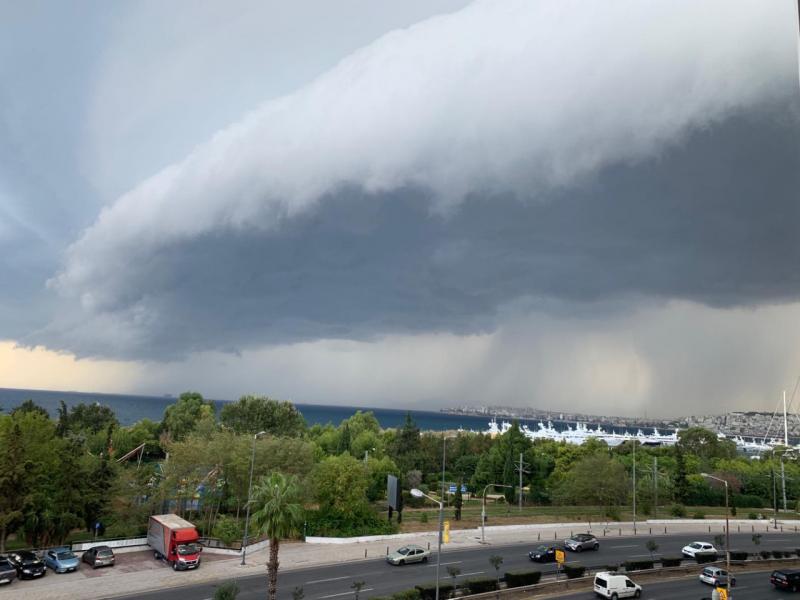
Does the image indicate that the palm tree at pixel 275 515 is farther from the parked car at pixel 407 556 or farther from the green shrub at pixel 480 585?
the parked car at pixel 407 556

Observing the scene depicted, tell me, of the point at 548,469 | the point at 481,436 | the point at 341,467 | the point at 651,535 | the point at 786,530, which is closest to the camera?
the point at 341,467

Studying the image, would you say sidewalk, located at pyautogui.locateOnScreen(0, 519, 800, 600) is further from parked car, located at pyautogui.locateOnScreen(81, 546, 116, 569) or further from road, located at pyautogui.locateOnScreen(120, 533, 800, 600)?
road, located at pyautogui.locateOnScreen(120, 533, 800, 600)

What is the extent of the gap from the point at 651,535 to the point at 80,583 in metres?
66.3

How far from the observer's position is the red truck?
4800cm

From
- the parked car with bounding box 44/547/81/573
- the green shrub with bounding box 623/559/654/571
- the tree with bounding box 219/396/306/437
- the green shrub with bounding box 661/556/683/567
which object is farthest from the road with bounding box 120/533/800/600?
the tree with bounding box 219/396/306/437

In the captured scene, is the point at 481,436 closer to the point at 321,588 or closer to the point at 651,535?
the point at 651,535

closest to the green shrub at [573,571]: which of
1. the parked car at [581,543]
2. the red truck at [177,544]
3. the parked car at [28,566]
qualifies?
the parked car at [581,543]

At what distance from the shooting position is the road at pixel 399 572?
139 ft

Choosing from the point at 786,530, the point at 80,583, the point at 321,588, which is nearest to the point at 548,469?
the point at 786,530

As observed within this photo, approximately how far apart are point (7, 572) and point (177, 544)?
489 inches

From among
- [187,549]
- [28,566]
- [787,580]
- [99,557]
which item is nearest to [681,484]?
[787,580]

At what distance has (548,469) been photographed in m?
122

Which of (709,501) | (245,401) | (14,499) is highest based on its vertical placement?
(245,401)

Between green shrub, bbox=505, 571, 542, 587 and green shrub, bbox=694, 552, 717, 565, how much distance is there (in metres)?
21.8
